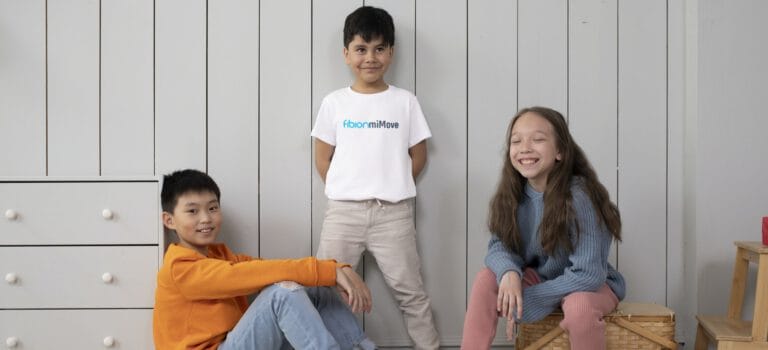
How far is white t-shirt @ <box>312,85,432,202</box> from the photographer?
7.29ft

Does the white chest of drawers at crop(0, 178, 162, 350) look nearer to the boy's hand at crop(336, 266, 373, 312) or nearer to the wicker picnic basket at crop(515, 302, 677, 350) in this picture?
the boy's hand at crop(336, 266, 373, 312)

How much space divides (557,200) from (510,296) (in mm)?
302

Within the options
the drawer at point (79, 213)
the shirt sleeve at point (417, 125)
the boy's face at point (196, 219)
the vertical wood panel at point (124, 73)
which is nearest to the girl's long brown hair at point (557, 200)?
the shirt sleeve at point (417, 125)

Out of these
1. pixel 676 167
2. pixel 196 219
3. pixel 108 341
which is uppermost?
pixel 676 167

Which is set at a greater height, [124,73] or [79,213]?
[124,73]

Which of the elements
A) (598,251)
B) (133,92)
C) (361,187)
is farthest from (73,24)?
(598,251)

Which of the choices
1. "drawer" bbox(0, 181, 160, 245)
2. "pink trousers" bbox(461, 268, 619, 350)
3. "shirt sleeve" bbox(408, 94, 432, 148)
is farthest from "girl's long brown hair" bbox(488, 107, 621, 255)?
"drawer" bbox(0, 181, 160, 245)

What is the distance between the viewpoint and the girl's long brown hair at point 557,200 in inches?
72.2

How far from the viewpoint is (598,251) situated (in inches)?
71.0

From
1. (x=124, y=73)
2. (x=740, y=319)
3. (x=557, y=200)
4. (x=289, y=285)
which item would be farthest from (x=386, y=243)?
(x=740, y=319)

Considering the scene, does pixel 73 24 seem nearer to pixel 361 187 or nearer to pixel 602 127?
pixel 361 187

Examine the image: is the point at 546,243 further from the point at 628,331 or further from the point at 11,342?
the point at 11,342

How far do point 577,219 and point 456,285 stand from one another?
0.71 meters

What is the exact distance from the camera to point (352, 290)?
1.84m
